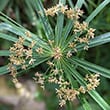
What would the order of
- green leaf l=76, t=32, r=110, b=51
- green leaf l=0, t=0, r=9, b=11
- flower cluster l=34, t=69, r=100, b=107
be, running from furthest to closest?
green leaf l=0, t=0, r=9, b=11, green leaf l=76, t=32, r=110, b=51, flower cluster l=34, t=69, r=100, b=107

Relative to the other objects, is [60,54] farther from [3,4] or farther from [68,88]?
[3,4]

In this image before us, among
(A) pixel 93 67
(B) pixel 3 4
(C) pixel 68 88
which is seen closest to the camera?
(C) pixel 68 88

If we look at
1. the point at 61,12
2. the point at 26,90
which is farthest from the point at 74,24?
the point at 26,90

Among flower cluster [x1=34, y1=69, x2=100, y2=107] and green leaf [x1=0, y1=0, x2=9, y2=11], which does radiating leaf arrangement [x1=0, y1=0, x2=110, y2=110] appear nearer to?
flower cluster [x1=34, y1=69, x2=100, y2=107]

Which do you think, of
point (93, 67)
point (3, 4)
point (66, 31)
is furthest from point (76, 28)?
point (3, 4)

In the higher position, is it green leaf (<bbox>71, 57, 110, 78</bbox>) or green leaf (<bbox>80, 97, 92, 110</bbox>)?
green leaf (<bbox>71, 57, 110, 78</bbox>)

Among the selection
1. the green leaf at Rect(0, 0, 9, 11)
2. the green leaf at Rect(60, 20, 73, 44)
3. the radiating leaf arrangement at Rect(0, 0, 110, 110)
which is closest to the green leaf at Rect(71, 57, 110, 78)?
the radiating leaf arrangement at Rect(0, 0, 110, 110)

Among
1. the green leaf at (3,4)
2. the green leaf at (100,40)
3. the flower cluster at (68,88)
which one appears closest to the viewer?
the flower cluster at (68,88)

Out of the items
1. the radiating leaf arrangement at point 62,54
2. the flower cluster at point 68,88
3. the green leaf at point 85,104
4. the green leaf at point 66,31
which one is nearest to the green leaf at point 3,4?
the radiating leaf arrangement at point 62,54

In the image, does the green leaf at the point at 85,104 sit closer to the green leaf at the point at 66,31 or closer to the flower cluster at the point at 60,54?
the flower cluster at the point at 60,54

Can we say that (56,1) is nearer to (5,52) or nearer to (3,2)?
(5,52)

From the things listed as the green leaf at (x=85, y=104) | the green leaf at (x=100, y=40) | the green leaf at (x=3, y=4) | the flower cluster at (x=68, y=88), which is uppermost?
the green leaf at (x=3, y=4)
